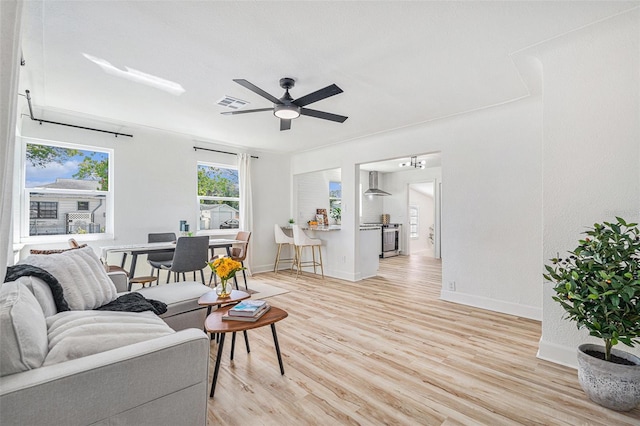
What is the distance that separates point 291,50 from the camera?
2.45 metres

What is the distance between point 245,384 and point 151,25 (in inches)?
106

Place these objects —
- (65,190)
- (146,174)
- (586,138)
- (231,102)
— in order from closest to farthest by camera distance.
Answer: (586,138), (231,102), (65,190), (146,174)

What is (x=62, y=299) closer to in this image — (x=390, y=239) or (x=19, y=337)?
(x=19, y=337)

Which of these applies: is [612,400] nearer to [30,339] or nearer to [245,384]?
[245,384]

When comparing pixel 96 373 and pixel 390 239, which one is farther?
pixel 390 239

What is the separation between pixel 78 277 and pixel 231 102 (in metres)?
2.42

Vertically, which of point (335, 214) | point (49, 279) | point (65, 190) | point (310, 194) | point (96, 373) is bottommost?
point (96, 373)

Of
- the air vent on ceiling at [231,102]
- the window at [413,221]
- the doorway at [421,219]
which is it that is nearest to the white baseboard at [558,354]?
the air vent on ceiling at [231,102]

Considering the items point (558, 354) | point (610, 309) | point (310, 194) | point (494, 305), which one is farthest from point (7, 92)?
point (310, 194)

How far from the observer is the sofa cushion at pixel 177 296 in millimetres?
2486

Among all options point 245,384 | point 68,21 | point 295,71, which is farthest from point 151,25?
point 245,384

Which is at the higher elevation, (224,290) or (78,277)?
(78,277)

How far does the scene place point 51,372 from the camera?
109cm

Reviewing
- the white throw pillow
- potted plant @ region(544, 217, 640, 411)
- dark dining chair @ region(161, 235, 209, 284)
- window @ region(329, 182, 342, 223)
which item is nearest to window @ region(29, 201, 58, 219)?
dark dining chair @ region(161, 235, 209, 284)
